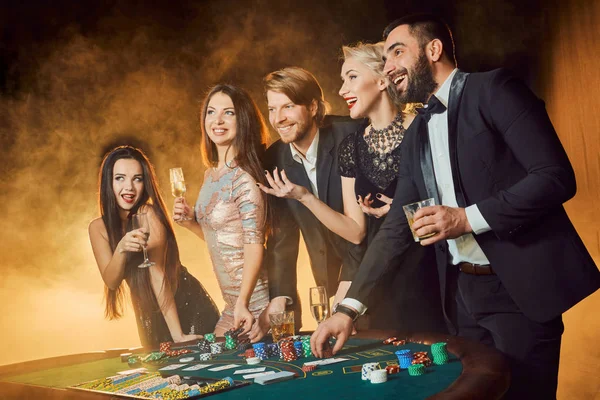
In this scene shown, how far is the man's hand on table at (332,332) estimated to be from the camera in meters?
2.39

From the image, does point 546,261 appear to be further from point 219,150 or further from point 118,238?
point 118,238

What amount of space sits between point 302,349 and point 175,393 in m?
0.59

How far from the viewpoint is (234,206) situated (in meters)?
3.99

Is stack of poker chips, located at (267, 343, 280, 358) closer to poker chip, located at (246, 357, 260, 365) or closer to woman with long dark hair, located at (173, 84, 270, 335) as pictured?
poker chip, located at (246, 357, 260, 365)

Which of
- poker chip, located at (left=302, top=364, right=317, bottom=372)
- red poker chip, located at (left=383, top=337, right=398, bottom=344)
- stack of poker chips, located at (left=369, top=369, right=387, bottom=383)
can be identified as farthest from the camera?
red poker chip, located at (left=383, top=337, right=398, bottom=344)

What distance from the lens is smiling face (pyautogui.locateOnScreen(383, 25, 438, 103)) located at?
9.96 ft

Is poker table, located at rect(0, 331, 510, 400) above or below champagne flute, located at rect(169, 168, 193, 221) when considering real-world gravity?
below

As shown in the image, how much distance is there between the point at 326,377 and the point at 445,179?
40.9 inches

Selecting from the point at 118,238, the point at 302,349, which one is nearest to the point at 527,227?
the point at 302,349

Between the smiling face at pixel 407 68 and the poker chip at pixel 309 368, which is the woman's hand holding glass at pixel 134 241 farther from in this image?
the poker chip at pixel 309 368

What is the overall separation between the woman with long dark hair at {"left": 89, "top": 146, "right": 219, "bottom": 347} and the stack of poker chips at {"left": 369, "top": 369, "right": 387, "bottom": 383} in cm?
230

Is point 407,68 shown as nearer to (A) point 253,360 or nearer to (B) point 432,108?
(B) point 432,108

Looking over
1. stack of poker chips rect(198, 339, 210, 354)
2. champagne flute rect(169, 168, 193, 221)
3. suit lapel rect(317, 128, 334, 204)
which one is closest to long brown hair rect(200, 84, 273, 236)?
champagne flute rect(169, 168, 193, 221)

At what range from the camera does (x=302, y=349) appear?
253 centimetres
